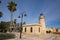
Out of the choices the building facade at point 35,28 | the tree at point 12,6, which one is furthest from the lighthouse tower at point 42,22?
the tree at point 12,6

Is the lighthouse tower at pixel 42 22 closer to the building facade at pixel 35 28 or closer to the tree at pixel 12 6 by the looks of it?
the building facade at pixel 35 28

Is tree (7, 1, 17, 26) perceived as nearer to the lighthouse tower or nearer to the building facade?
the building facade

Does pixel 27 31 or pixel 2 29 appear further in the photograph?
pixel 2 29

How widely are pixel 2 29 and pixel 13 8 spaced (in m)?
8.98

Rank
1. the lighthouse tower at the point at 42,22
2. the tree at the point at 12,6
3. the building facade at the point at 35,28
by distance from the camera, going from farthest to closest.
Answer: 1. the tree at the point at 12,6
2. the lighthouse tower at the point at 42,22
3. the building facade at the point at 35,28

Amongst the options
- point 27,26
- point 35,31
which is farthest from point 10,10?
point 35,31

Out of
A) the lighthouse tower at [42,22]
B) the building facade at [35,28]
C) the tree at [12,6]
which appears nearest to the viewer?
the building facade at [35,28]

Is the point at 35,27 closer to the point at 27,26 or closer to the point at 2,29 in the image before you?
the point at 27,26

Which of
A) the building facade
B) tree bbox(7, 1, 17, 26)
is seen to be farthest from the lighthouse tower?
tree bbox(7, 1, 17, 26)

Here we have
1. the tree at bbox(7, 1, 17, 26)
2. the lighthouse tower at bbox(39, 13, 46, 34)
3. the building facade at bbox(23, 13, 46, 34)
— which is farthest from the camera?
the tree at bbox(7, 1, 17, 26)

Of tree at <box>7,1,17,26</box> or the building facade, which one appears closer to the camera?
the building facade

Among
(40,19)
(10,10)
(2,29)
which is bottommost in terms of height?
(2,29)

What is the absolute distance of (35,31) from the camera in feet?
109

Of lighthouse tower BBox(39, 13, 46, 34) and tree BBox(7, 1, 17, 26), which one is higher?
tree BBox(7, 1, 17, 26)
